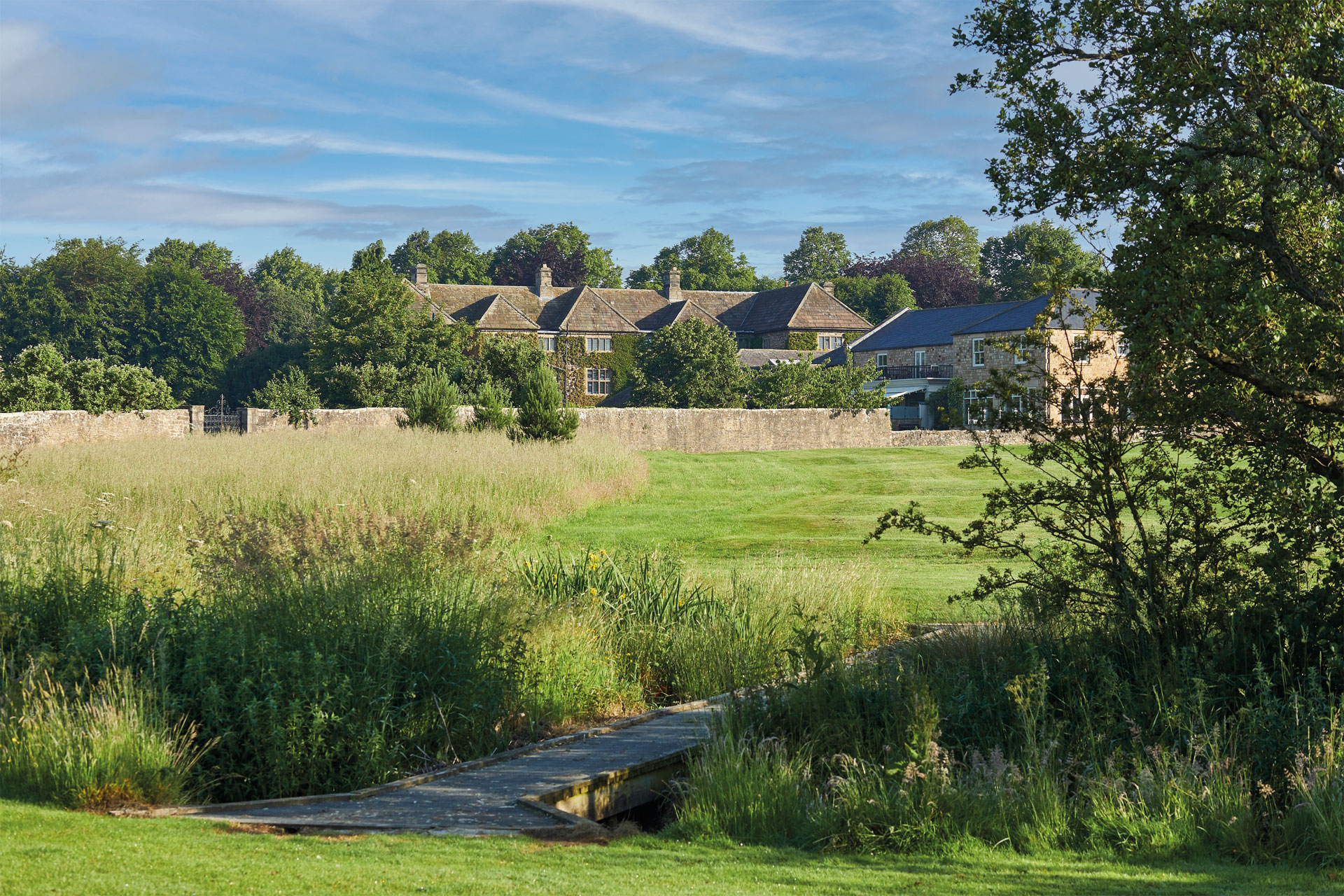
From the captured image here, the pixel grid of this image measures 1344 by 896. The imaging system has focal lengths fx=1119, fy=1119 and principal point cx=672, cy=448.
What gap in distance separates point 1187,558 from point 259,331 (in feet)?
282

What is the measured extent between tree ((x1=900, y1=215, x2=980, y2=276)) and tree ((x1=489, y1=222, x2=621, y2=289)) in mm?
32320

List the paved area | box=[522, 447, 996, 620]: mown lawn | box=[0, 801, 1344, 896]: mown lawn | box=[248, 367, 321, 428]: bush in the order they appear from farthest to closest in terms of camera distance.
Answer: box=[248, 367, 321, 428]: bush < box=[522, 447, 996, 620]: mown lawn < the paved area < box=[0, 801, 1344, 896]: mown lawn

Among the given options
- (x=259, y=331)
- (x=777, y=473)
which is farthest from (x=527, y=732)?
(x=259, y=331)

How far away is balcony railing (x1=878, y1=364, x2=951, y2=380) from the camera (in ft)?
187

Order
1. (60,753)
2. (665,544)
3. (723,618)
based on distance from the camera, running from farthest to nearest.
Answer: (665,544) < (723,618) < (60,753)

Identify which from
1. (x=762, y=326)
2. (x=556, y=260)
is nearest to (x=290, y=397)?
(x=762, y=326)

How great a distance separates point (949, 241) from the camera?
10819cm

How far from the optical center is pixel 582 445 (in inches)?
1105

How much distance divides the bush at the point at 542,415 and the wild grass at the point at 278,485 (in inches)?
78.9

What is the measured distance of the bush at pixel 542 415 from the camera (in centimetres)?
2914

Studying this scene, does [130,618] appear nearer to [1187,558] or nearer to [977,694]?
[977,694]

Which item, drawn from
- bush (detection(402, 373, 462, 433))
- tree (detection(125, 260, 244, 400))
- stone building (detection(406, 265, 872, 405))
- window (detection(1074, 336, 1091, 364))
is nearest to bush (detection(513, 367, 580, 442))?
bush (detection(402, 373, 462, 433))

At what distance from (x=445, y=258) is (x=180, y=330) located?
27331mm

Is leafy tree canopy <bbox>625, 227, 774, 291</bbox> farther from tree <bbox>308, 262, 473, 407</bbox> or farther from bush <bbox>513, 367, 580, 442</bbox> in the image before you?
bush <bbox>513, 367, 580, 442</bbox>
